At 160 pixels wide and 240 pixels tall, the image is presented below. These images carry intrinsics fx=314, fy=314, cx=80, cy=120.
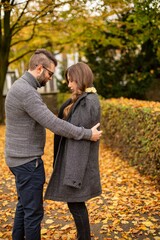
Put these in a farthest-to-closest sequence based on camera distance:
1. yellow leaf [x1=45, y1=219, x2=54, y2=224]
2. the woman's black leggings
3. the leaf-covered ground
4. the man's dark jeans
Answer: yellow leaf [x1=45, y1=219, x2=54, y2=224], the leaf-covered ground, the woman's black leggings, the man's dark jeans

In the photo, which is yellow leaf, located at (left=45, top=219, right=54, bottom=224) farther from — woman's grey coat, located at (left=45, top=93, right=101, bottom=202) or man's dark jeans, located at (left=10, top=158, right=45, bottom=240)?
woman's grey coat, located at (left=45, top=93, right=101, bottom=202)

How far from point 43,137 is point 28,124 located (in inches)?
8.6

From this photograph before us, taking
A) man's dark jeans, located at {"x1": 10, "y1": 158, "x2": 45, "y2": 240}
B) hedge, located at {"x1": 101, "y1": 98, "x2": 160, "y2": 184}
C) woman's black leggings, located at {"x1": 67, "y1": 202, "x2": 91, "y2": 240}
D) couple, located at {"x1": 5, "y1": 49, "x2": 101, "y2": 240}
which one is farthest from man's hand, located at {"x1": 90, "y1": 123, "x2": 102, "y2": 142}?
hedge, located at {"x1": 101, "y1": 98, "x2": 160, "y2": 184}

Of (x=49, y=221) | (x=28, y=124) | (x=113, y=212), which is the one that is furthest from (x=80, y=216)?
(x=113, y=212)

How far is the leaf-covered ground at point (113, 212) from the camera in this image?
378 cm

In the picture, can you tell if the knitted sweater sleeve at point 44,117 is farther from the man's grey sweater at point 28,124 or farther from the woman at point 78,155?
the woman at point 78,155

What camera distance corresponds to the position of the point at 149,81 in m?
16.1

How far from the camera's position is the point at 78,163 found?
9.34 ft

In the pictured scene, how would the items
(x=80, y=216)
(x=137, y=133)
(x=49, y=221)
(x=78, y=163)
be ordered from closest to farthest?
(x=78, y=163)
(x=80, y=216)
(x=49, y=221)
(x=137, y=133)

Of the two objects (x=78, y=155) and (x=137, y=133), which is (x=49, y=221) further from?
(x=137, y=133)

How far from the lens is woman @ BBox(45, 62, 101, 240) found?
2.85 metres

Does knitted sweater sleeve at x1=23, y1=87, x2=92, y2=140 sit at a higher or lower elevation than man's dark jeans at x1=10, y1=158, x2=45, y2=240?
higher

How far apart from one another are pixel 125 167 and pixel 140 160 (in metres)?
0.83

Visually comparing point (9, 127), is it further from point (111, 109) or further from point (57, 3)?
point (57, 3)
